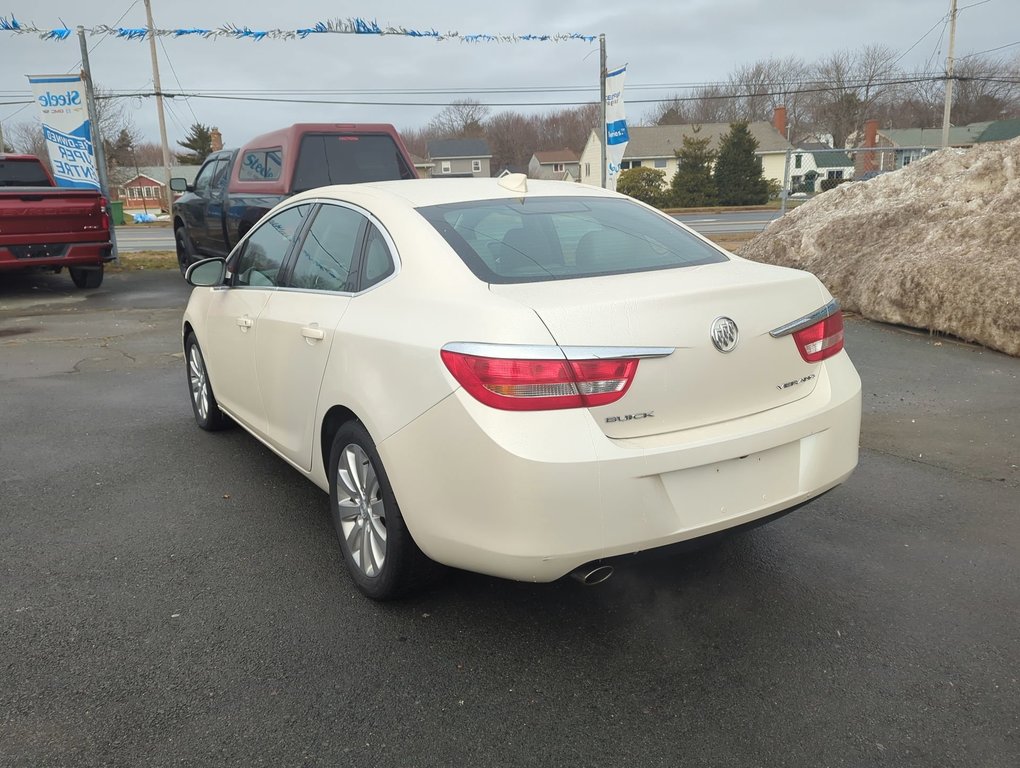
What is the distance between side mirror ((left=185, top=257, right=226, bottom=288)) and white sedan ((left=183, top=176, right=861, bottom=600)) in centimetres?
124

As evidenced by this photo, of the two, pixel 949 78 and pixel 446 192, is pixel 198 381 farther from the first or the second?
pixel 949 78

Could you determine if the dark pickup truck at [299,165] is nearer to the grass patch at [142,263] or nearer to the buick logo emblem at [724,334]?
the grass patch at [142,263]

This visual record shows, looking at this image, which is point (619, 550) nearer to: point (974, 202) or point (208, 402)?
point (208, 402)

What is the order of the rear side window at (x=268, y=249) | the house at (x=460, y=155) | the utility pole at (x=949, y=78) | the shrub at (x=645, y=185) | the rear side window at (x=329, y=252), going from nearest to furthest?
the rear side window at (x=329, y=252), the rear side window at (x=268, y=249), the utility pole at (x=949, y=78), the shrub at (x=645, y=185), the house at (x=460, y=155)

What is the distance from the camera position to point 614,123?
15102 millimetres

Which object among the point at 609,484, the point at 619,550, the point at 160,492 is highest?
the point at 609,484

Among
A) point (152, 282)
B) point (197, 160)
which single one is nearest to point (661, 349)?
point (152, 282)

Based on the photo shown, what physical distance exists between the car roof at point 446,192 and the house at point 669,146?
2389 inches

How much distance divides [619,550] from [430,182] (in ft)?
7.11

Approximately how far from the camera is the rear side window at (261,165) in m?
10.5

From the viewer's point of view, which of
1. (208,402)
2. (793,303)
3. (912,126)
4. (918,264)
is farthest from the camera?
(912,126)

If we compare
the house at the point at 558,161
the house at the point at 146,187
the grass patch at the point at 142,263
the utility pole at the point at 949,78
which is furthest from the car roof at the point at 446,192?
the house at the point at 558,161

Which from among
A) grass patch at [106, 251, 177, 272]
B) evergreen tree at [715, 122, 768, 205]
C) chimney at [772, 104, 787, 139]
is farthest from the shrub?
grass patch at [106, 251, 177, 272]

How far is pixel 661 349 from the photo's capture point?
268 centimetres
